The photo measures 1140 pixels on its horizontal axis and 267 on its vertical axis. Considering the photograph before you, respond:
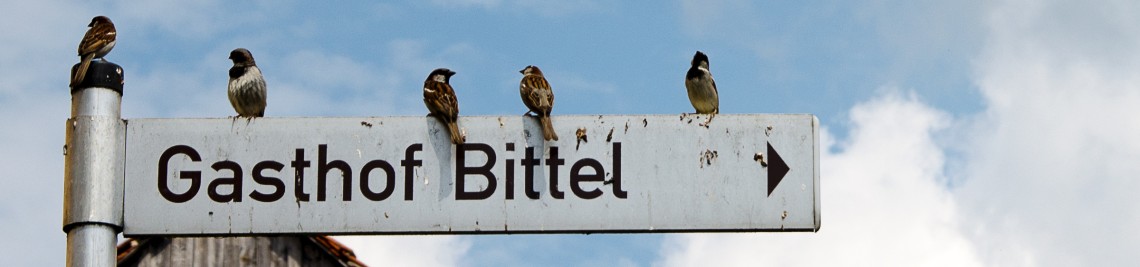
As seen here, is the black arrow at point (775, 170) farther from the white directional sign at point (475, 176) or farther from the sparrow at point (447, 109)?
the sparrow at point (447, 109)

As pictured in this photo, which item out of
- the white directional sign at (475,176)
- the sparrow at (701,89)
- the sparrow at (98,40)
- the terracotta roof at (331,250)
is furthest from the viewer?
the terracotta roof at (331,250)

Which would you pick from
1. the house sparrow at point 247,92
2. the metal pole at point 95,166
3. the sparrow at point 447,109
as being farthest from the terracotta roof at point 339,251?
the metal pole at point 95,166

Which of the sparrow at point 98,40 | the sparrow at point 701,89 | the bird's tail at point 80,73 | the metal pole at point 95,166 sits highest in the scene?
the sparrow at point 701,89

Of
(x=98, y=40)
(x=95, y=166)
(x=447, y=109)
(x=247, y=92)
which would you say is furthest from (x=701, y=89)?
(x=95, y=166)

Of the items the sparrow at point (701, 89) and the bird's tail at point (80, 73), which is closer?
the bird's tail at point (80, 73)

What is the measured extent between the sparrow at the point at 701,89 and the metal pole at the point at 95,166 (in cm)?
434

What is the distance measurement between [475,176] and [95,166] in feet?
3.13

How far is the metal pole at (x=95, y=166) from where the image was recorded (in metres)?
4.51

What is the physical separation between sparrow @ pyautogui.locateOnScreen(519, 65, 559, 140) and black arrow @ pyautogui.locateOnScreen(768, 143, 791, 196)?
1.83 feet

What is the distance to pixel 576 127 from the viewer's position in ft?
16.2

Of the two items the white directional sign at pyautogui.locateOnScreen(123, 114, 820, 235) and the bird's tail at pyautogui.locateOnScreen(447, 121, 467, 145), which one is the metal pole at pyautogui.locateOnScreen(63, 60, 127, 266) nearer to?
the white directional sign at pyautogui.locateOnScreen(123, 114, 820, 235)

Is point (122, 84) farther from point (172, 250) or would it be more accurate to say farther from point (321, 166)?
point (172, 250)

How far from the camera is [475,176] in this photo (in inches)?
192

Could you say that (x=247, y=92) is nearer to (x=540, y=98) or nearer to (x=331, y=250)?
(x=540, y=98)
